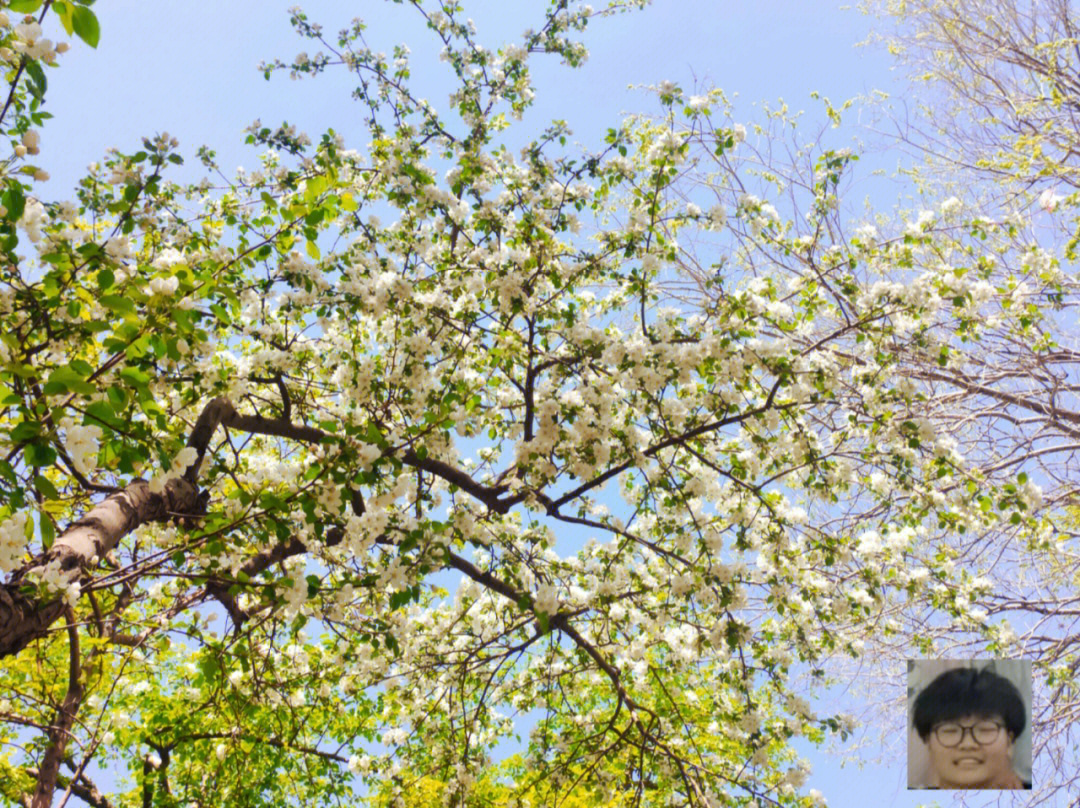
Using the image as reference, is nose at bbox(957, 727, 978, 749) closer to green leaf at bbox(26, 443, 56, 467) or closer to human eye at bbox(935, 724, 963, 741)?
human eye at bbox(935, 724, 963, 741)

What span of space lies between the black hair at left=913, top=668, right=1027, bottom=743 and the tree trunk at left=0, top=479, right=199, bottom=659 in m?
4.13

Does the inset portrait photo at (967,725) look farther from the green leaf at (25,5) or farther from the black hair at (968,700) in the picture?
the green leaf at (25,5)

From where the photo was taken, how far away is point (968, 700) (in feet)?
17.3

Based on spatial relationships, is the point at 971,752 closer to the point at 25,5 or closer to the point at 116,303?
the point at 116,303

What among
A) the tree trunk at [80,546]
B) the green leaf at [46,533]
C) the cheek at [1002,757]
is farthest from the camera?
the cheek at [1002,757]

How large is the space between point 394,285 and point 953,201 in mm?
2963

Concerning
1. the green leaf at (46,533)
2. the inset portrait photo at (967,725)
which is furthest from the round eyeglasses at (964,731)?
the green leaf at (46,533)

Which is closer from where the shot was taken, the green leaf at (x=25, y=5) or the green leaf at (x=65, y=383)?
the green leaf at (x=25, y=5)

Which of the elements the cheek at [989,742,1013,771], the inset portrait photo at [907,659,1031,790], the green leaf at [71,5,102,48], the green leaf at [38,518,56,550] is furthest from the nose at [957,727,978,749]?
the green leaf at [71,5,102,48]

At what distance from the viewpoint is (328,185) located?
2.98 metres

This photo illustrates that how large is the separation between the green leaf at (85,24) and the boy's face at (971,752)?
5.16 meters

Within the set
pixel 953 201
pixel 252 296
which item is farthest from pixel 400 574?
pixel 953 201

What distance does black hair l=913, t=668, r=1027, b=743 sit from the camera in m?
5.19

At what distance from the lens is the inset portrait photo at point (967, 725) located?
5.16 meters
